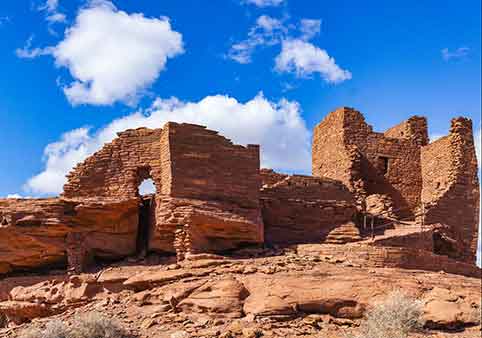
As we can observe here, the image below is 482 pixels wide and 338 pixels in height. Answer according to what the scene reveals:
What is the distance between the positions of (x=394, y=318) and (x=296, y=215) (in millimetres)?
6922

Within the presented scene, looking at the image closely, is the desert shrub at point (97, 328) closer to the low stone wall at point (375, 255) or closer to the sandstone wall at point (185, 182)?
the sandstone wall at point (185, 182)

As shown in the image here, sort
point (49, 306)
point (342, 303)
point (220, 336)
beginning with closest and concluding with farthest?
point (220, 336) → point (342, 303) → point (49, 306)

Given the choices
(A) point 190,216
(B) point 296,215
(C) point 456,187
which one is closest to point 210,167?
(A) point 190,216

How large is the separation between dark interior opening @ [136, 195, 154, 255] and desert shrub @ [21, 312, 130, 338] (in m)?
4.79

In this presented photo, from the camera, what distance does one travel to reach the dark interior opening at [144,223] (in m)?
20.8

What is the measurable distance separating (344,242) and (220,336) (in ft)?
25.8

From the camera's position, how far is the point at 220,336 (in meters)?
14.9

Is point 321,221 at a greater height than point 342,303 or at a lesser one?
greater

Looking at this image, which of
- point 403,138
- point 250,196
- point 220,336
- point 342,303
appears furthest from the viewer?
point 403,138

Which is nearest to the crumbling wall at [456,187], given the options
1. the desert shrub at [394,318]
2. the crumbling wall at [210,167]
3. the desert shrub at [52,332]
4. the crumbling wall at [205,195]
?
the crumbling wall at [210,167]

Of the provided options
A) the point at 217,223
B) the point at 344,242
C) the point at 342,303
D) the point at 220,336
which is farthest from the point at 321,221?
the point at 220,336

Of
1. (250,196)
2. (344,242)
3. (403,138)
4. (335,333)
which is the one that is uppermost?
(403,138)

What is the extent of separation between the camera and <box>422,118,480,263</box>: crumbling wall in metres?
25.5

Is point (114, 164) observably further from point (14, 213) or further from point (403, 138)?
point (403, 138)
